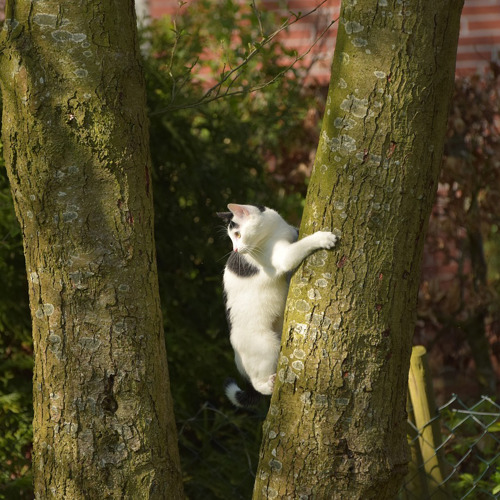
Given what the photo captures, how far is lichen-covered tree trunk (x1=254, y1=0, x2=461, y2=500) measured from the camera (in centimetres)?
182

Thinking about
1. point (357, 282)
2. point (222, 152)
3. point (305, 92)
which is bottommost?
point (357, 282)

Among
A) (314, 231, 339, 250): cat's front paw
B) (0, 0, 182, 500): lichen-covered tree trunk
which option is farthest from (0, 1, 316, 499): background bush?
(314, 231, 339, 250): cat's front paw

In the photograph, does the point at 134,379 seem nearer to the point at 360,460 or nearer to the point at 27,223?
the point at 27,223

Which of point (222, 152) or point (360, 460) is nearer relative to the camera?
point (360, 460)

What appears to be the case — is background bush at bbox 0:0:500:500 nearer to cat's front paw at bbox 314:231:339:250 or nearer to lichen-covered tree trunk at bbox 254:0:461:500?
lichen-covered tree trunk at bbox 254:0:461:500

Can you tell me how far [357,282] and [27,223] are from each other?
38.3 inches

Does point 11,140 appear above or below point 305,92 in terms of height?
below

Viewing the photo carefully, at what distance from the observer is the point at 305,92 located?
4.57 metres

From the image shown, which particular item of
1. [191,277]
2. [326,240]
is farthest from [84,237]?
[191,277]

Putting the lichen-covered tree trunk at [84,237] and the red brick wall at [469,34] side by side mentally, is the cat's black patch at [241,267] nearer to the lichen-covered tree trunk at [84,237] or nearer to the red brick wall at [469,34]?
the lichen-covered tree trunk at [84,237]

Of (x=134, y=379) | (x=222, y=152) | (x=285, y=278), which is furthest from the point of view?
(x=222, y=152)

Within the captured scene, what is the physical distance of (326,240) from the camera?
187 cm

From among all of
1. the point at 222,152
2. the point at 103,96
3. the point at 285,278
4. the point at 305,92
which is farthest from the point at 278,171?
the point at 103,96

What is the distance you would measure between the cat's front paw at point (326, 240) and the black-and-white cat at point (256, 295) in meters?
0.58
